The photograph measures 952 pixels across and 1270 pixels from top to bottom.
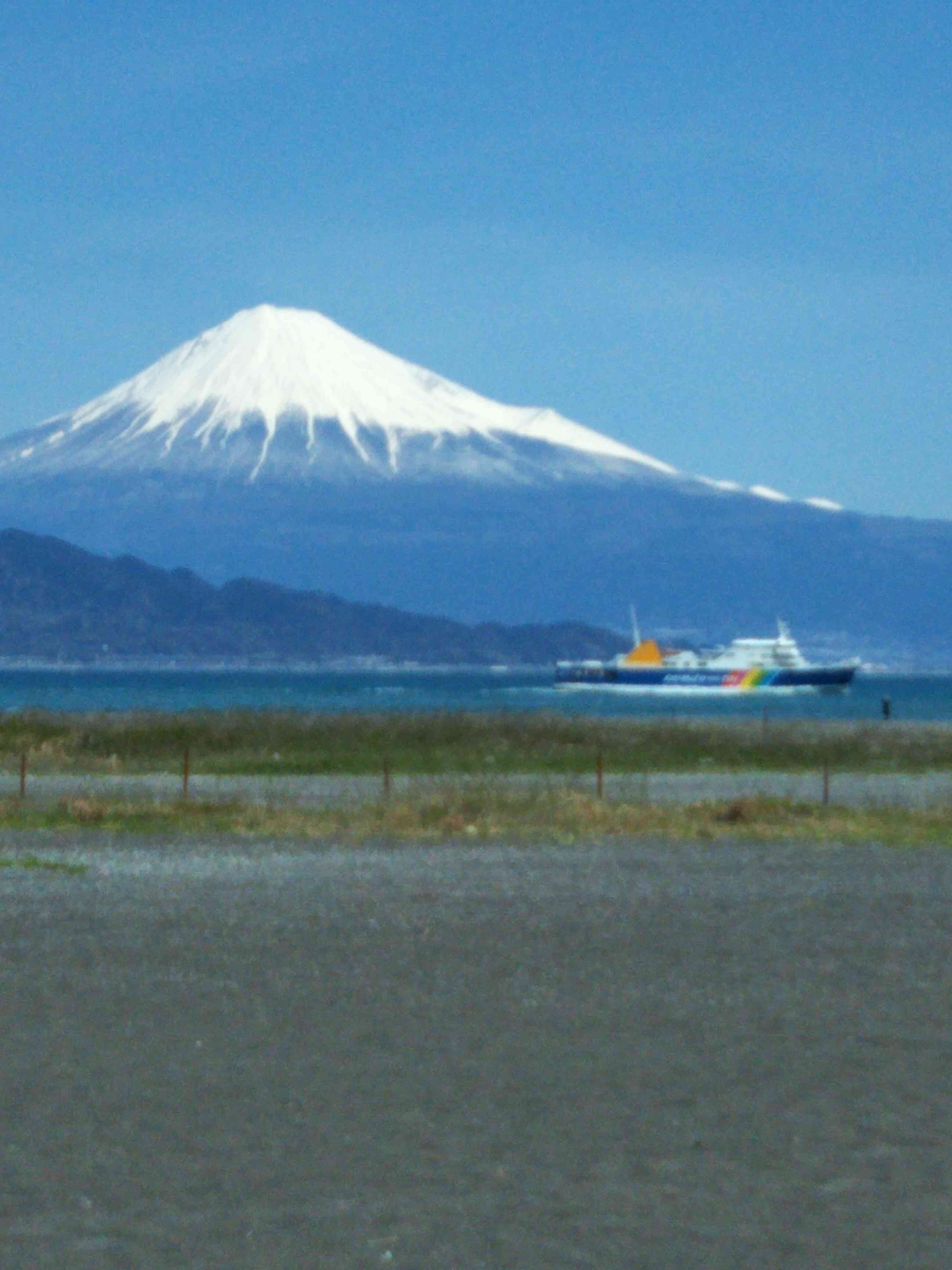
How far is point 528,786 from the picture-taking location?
35.0m

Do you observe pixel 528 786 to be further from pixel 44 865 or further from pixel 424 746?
pixel 424 746

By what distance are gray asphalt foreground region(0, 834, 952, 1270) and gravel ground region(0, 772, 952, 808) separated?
1488 centimetres

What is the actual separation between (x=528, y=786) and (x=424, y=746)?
17124 mm

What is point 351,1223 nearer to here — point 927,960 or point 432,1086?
point 432,1086

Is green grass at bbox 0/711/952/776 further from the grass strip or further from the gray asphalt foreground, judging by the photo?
the gray asphalt foreground

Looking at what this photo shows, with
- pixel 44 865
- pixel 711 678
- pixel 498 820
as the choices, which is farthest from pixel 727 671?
pixel 44 865

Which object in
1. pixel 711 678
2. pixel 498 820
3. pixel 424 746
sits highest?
pixel 711 678

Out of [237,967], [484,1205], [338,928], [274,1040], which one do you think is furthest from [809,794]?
[484,1205]

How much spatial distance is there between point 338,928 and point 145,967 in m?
2.57

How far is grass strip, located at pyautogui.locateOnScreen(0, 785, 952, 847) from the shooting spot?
84.1 ft

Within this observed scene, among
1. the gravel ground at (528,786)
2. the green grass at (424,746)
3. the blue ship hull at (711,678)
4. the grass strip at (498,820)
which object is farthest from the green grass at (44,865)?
the blue ship hull at (711,678)

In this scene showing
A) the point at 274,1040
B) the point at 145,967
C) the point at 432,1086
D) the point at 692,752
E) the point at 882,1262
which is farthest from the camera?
the point at 692,752

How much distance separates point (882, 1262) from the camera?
21.1ft

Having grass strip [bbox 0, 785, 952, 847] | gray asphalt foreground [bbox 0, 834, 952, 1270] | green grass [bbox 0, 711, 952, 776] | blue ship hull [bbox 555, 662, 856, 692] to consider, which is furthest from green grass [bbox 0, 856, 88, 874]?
blue ship hull [bbox 555, 662, 856, 692]
